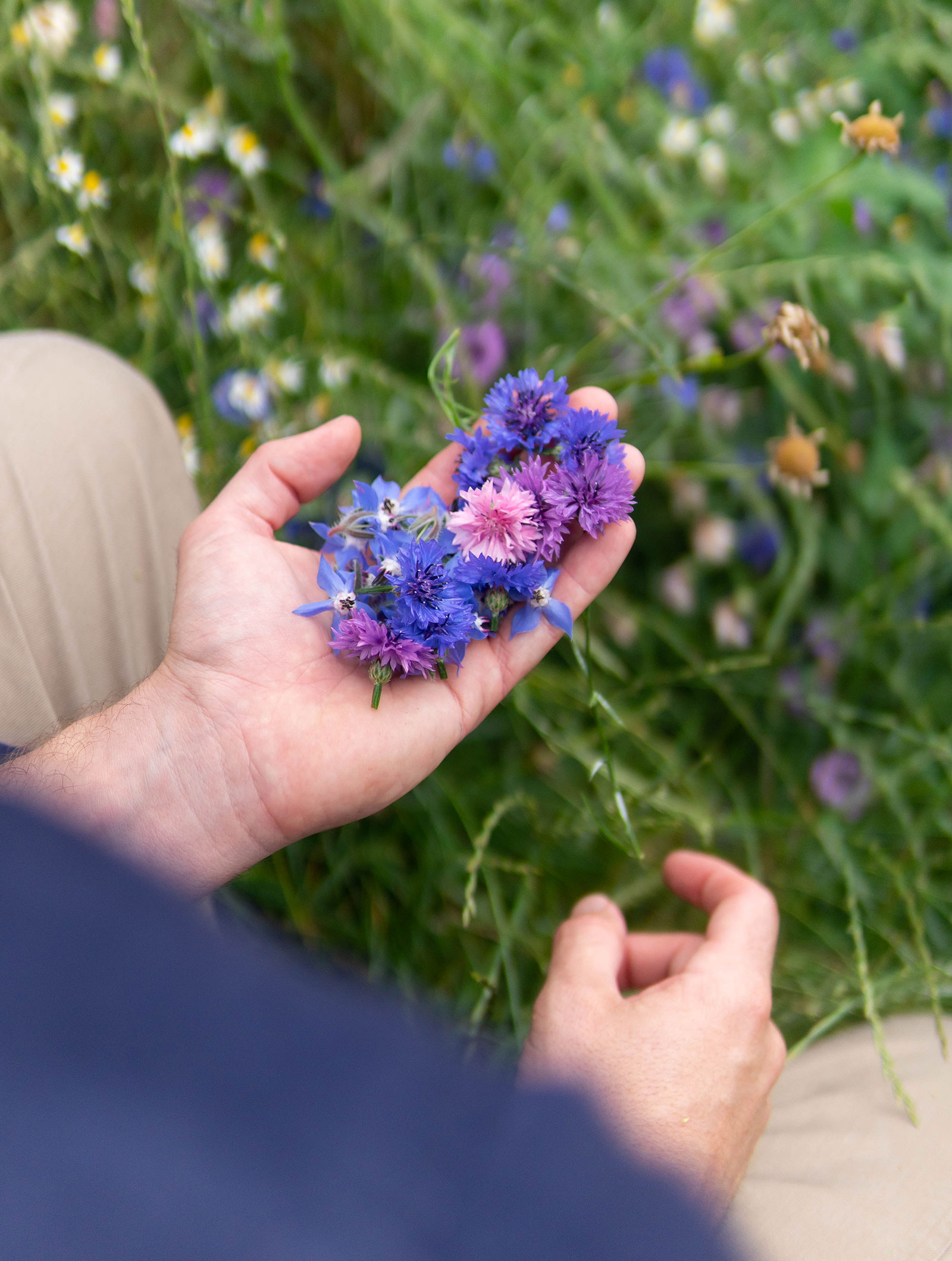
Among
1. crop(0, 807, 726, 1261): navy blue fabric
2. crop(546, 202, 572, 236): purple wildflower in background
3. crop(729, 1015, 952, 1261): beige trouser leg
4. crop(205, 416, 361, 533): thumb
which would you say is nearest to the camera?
crop(0, 807, 726, 1261): navy blue fabric

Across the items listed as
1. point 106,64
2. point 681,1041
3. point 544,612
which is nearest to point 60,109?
point 106,64

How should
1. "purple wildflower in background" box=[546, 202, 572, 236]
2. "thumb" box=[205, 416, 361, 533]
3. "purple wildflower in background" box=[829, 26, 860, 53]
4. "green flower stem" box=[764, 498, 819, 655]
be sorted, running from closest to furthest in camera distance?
"thumb" box=[205, 416, 361, 533]
"green flower stem" box=[764, 498, 819, 655]
"purple wildflower in background" box=[546, 202, 572, 236]
"purple wildflower in background" box=[829, 26, 860, 53]

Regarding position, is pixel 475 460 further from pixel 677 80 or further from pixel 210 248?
pixel 677 80

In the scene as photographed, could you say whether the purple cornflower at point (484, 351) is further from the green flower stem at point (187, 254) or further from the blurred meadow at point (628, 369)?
the green flower stem at point (187, 254)

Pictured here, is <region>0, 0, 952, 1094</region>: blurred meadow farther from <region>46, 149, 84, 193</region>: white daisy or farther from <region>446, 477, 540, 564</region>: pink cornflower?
<region>446, 477, 540, 564</region>: pink cornflower

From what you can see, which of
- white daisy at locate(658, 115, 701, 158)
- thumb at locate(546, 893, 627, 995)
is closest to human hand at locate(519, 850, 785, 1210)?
thumb at locate(546, 893, 627, 995)

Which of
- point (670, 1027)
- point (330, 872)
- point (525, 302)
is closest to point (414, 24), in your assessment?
point (525, 302)

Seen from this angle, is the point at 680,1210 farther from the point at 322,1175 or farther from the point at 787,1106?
the point at 787,1106
